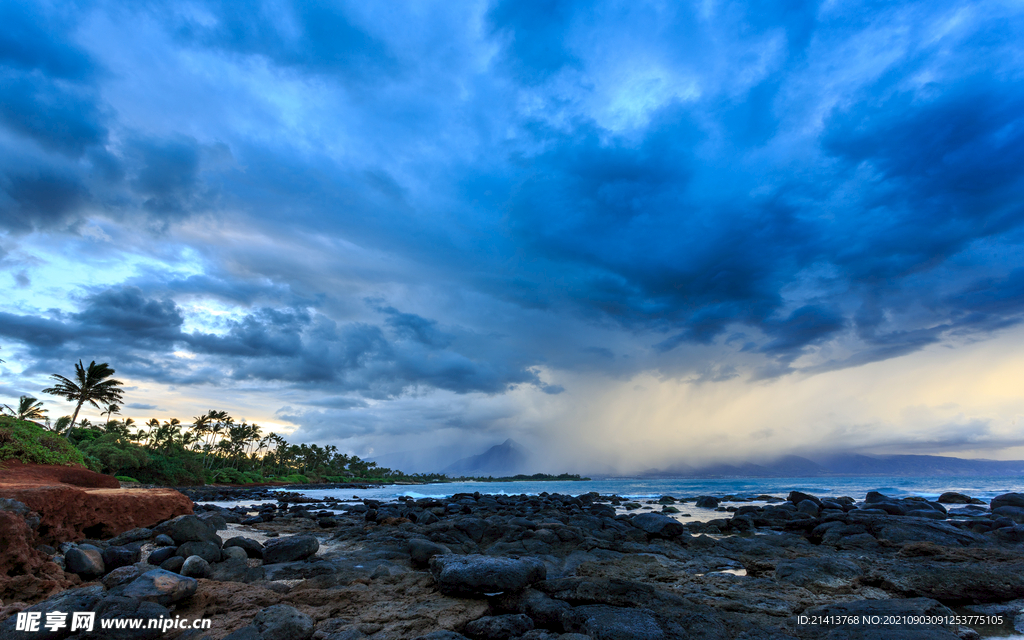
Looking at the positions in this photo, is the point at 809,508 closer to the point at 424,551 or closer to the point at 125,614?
the point at 424,551

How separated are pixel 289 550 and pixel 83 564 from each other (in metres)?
3.90

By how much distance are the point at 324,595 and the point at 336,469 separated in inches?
5215

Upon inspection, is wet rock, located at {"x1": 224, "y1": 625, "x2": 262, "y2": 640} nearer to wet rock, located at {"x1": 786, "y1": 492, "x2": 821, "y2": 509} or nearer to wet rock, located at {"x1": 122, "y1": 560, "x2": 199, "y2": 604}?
wet rock, located at {"x1": 122, "y1": 560, "x2": 199, "y2": 604}

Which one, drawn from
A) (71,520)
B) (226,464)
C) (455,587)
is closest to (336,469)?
(226,464)

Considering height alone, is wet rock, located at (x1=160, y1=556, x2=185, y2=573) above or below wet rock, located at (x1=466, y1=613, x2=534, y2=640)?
below

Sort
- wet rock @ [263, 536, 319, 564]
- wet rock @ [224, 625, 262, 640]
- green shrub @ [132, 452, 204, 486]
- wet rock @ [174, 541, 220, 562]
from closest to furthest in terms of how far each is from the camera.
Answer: wet rock @ [224, 625, 262, 640] → wet rock @ [174, 541, 220, 562] → wet rock @ [263, 536, 319, 564] → green shrub @ [132, 452, 204, 486]

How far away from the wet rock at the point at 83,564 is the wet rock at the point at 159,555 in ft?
2.62

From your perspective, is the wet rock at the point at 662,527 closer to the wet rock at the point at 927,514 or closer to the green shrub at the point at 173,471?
the wet rock at the point at 927,514

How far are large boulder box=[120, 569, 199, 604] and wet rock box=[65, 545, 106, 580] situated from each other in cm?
282

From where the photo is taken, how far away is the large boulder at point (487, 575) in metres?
7.27

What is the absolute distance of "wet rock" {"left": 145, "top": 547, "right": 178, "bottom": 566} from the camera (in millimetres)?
8984

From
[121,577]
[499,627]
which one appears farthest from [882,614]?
[121,577]

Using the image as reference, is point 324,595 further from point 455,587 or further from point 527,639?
point 527,639

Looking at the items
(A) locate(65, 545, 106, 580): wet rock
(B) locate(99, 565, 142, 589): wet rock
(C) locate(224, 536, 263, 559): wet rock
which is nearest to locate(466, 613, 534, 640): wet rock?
(B) locate(99, 565, 142, 589): wet rock
